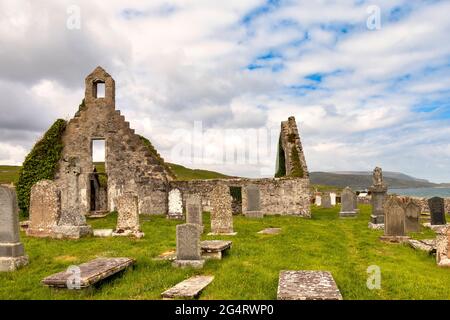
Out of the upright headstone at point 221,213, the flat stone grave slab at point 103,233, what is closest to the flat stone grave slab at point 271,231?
the upright headstone at point 221,213

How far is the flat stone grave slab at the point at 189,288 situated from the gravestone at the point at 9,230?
14.6 feet

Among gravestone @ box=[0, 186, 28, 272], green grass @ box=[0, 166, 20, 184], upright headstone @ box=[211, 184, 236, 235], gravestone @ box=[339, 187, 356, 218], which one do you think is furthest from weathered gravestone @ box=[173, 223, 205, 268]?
green grass @ box=[0, 166, 20, 184]

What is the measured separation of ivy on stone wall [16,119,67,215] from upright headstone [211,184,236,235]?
39.5 feet

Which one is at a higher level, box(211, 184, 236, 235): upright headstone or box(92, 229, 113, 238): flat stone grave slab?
box(211, 184, 236, 235): upright headstone

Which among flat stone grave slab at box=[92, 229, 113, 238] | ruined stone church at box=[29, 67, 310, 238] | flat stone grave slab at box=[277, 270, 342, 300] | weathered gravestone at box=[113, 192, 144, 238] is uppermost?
ruined stone church at box=[29, 67, 310, 238]

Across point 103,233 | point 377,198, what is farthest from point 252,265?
point 377,198

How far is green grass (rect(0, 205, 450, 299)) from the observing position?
7.67 metres

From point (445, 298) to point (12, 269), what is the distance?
9.15m

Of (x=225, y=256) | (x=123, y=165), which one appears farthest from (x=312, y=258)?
(x=123, y=165)

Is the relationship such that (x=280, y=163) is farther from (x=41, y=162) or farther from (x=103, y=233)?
(x=103, y=233)

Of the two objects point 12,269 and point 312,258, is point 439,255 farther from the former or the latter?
point 12,269

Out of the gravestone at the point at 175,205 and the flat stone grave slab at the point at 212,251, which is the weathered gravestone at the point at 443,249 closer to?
the flat stone grave slab at the point at 212,251

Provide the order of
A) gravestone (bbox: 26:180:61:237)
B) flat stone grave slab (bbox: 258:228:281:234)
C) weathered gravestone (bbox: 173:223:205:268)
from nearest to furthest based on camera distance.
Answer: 1. weathered gravestone (bbox: 173:223:205:268)
2. gravestone (bbox: 26:180:61:237)
3. flat stone grave slab (bbox: 258:228:281:234)

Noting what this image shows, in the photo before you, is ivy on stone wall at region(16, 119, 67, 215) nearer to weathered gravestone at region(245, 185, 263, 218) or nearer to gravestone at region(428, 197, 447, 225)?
weathered gravestone at region(245, 185, 263, 218)
